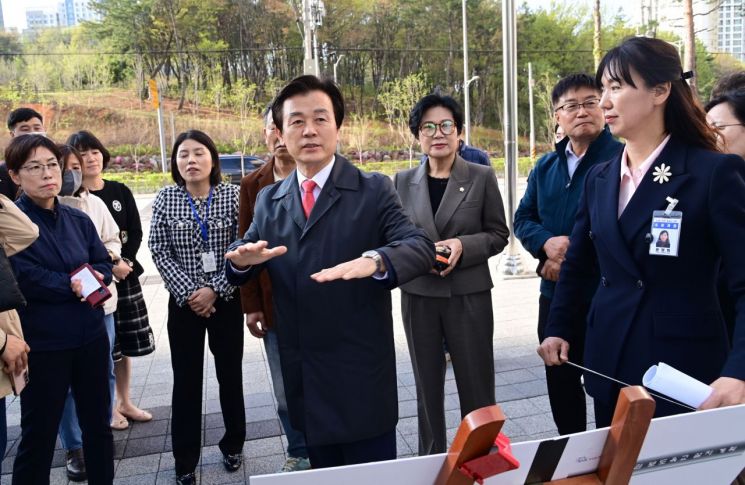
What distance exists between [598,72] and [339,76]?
48.9 metres

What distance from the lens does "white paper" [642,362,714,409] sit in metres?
1.41

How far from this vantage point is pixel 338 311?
1.89m

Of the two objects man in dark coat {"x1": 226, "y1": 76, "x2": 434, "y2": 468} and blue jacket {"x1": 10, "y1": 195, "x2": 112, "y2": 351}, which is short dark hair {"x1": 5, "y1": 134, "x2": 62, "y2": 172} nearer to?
blue jacket {"x1": 10, "y1": 195, "x2": 112, "y2": 351}

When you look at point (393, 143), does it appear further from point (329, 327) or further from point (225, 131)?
point (329, 327)

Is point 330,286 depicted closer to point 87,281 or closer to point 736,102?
point 87,281

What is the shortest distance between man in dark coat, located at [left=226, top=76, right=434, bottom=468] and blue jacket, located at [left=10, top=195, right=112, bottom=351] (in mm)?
1071

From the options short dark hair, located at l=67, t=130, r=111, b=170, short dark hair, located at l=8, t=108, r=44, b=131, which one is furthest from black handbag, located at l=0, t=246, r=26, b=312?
short dark hair, located at l=8, t=108, r=44, b=131

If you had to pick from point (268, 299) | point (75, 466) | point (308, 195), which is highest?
point (308, 195)

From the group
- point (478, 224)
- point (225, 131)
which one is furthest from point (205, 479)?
point (225, 131)

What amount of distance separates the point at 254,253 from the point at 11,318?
1.31 m

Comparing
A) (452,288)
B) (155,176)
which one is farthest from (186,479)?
(155,176)

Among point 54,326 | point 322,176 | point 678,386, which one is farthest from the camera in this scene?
point 54,326

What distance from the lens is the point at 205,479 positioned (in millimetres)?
3141

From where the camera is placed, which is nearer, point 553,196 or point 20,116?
point 553,196
